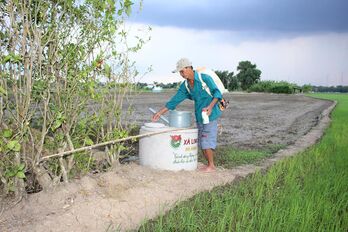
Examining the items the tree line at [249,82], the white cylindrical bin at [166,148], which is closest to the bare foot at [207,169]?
the white cylindrical bin at [166,148]

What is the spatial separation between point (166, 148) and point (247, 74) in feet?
249

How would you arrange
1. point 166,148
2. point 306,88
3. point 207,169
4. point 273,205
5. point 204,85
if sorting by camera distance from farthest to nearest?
point 306,88 → point 207,169 → point 204,85 → point 166,148 → point 273,205

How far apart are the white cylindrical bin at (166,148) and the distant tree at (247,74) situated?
73331 mm

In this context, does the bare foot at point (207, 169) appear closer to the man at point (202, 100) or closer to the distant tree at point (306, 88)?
the man at point (202, 100)

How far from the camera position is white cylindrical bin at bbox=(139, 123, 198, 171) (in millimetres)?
5086

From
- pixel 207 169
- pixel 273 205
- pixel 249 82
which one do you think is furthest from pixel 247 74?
pixel 273 205

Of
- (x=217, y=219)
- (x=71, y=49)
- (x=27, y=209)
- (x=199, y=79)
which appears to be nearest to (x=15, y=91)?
(x=71, y=49)

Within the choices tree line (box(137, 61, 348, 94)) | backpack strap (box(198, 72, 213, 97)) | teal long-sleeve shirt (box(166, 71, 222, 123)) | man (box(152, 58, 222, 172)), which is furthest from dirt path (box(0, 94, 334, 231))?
tree line (box(137, 61, 348, 94))

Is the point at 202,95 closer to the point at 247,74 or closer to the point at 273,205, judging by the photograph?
the point at 273,205

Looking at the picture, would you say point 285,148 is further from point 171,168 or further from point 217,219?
point 217,219

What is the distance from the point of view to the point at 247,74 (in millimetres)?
79250

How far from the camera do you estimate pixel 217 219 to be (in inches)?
144

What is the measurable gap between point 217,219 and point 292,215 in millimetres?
622

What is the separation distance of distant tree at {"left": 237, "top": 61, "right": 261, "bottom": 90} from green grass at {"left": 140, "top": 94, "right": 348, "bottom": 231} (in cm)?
7316
